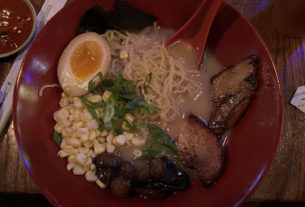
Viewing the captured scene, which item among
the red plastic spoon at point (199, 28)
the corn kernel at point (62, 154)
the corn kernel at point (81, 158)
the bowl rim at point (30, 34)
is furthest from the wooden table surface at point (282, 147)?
the red plastic spoon at point (199, 28)

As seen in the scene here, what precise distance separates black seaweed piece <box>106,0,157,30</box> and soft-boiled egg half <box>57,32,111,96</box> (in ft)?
0.71

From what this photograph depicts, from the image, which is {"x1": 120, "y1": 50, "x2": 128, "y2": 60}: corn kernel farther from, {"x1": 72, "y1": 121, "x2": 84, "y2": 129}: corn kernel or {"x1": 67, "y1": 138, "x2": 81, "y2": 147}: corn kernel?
{"x1": 67, "y1": 138, "x2": 81, "y2": 147}: corn kernel

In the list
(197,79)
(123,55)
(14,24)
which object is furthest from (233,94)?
(14,24)

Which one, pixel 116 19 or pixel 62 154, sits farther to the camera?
pixel 116 19

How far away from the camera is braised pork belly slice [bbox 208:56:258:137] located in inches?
72.7

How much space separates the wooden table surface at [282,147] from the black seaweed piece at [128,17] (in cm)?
75

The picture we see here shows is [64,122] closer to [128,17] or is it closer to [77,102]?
[77,102]

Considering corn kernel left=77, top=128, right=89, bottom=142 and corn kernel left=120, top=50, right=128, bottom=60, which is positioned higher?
corn kernel left=120, top=50, right=128, bottom=60

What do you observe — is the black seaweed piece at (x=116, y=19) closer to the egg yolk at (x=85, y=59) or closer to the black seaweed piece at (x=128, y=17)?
the black seaweed piece at (x=128, y=17)

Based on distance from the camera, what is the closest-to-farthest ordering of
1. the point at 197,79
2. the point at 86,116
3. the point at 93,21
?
the point at 86,116 < the point at 93,21 < the point at 197,79

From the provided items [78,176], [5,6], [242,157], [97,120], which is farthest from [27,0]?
[242,157]

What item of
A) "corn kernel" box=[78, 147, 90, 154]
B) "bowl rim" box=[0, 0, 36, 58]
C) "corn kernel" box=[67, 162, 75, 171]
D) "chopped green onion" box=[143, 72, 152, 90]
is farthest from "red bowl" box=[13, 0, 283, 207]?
"chopped green onion" box=[143, 72, 152, 90]

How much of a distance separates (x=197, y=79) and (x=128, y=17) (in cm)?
70

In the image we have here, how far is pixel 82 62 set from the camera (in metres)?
1.94
